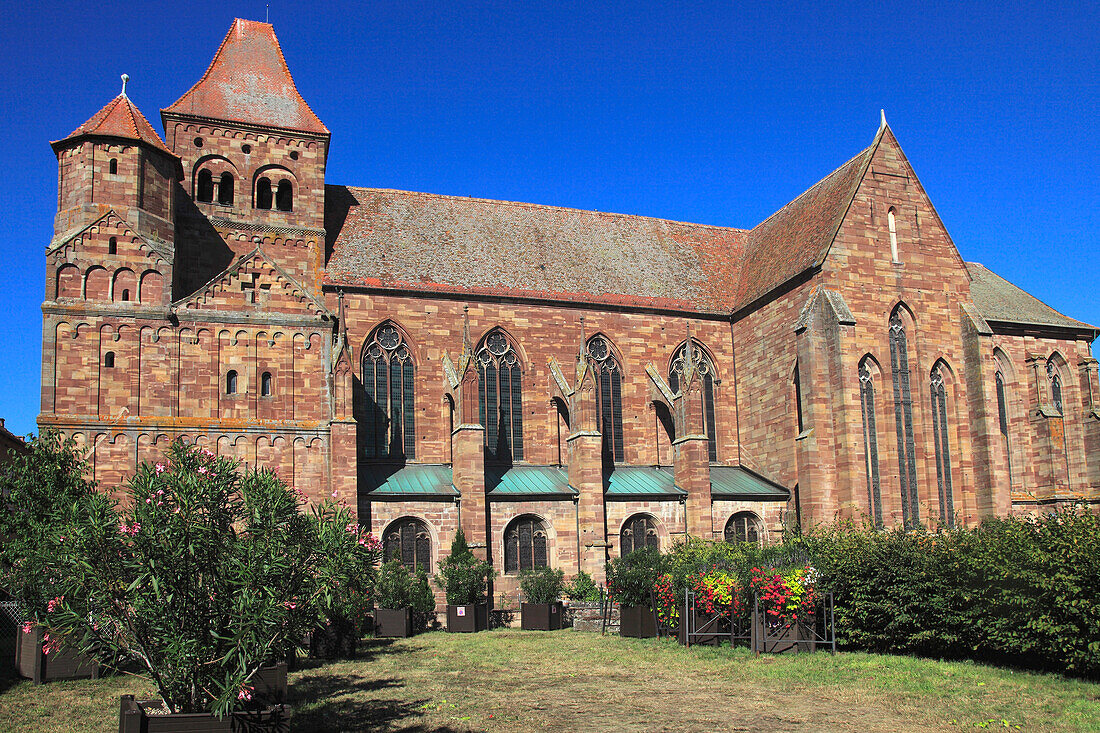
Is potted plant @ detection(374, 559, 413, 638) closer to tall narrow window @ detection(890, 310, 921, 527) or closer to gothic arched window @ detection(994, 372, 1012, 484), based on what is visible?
tall narrow window @ detection(890, 310, 921, 527)

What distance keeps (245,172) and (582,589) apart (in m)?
20.1

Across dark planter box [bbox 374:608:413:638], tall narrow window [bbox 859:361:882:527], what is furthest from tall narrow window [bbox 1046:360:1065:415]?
dark planter box [bbox 374:608:413:638]

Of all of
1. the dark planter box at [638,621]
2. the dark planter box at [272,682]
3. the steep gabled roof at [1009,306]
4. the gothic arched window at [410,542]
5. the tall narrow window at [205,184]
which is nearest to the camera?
the dark planter box at [272,682]

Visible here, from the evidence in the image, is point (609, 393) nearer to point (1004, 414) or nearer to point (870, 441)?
point (870, 441)

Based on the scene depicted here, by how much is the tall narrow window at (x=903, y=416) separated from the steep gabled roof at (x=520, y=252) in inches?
285

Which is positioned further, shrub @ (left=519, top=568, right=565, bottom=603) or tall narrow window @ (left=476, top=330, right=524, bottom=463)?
tall narrow window @ (left=476, top=330, right=524, bottom=463)

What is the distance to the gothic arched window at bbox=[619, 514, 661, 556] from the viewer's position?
106ft

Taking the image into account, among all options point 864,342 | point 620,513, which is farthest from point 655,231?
point 620,513

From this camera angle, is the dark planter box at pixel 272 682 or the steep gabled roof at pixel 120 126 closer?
the dark planter box at pixel 272 682

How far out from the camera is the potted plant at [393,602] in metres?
25.1

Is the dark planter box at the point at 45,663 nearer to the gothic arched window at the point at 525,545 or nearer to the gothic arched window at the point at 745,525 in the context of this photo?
the gothic arched window at the point at 525,545

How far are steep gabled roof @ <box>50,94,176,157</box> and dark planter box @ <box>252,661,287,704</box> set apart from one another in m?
22.9

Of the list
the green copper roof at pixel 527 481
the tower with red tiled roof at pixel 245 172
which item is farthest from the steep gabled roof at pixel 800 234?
the tower with red tiled roof at pixel 245 172

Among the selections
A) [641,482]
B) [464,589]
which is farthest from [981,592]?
[641,482]
